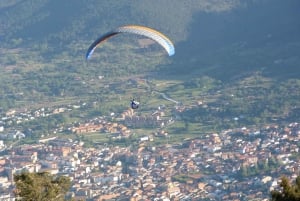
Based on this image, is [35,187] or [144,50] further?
[144,50]

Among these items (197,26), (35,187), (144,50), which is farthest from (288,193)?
(197,26)

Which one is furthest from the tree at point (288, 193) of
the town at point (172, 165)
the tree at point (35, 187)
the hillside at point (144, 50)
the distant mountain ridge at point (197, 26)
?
the distant mountain ridge at point (197, 26)

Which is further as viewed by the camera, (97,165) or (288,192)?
(97,165)

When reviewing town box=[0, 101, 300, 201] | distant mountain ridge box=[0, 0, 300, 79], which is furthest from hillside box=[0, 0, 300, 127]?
town box=[0, 101, 300, 201]

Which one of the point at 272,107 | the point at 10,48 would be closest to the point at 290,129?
the point at 272,107

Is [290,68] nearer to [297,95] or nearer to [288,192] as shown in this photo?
[297,95]

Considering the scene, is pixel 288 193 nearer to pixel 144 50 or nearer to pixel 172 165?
pixel 172 165

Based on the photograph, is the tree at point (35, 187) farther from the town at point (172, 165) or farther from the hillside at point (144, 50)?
the hillside at point (144, 50)

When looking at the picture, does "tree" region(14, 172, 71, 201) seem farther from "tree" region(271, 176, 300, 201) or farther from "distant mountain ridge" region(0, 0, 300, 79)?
"distant mountain ridge" region(0, 0, 300, 79)
